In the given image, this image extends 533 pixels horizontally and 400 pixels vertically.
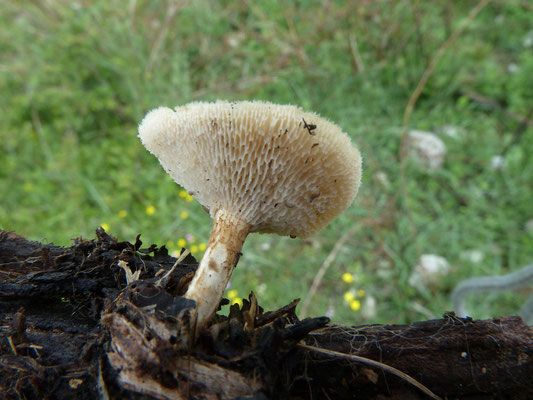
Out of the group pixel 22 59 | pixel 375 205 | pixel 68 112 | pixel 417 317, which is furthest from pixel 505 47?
pixel 22 59

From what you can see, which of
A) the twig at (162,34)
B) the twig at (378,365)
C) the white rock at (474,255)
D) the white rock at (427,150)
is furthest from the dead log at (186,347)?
the twig at (162,34)

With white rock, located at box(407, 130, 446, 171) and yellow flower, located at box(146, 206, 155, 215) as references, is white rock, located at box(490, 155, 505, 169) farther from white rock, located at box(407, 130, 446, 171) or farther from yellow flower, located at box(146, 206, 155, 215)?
yellow flower, located at box(146, 206, 155, 215)

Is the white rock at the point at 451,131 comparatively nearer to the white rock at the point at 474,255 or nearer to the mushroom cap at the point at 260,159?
the white rock at the point at 474,255

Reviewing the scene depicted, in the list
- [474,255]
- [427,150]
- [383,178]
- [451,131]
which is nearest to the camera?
[474,255]

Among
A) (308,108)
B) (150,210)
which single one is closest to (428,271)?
(308,108)

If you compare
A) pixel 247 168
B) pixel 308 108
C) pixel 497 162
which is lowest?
pixel 247 168

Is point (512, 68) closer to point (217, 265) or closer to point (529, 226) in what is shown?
point (529, 226)
